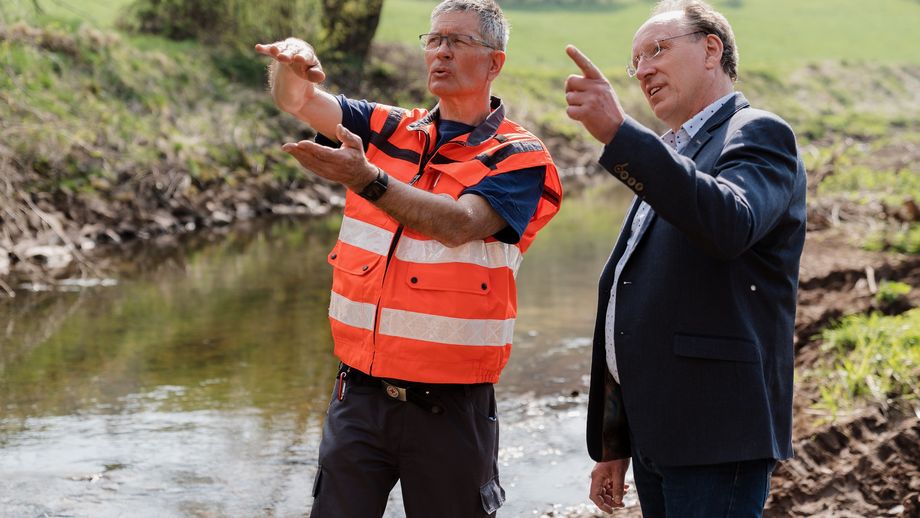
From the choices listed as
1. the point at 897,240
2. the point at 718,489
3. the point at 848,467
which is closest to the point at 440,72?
the point at 718,489

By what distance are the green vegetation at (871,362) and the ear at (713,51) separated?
116 inches

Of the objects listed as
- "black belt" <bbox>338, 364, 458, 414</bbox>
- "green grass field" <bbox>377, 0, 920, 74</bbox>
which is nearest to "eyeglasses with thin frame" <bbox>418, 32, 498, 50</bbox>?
"black belt" <bbox>338, 364, 458, 414</bbox>

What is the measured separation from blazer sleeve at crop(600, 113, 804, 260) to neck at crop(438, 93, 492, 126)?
119 cm

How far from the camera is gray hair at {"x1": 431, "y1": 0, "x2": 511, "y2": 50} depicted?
3.79m

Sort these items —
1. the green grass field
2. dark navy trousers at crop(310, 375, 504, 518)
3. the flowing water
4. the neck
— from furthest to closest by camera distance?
1. the green grass field
2. the flowing water
3. the neck
4. dark navy trousers at crop(310, 375, 504, 518)

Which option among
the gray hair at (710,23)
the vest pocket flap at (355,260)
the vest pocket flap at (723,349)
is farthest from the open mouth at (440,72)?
the vest pocket flap at (723,349)

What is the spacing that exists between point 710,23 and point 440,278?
1.07 m

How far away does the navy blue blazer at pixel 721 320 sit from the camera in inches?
114

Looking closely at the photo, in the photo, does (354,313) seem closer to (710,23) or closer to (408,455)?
(408,455)

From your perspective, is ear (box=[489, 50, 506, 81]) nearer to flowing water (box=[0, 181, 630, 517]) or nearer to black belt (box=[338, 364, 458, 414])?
black belt (box=[338, 364, 458, 414])

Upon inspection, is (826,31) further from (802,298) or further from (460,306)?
(460,306)

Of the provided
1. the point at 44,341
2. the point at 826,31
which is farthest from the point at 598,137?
the point at 826,31

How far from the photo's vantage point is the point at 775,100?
43.3m

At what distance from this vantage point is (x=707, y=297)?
294 centimetres
